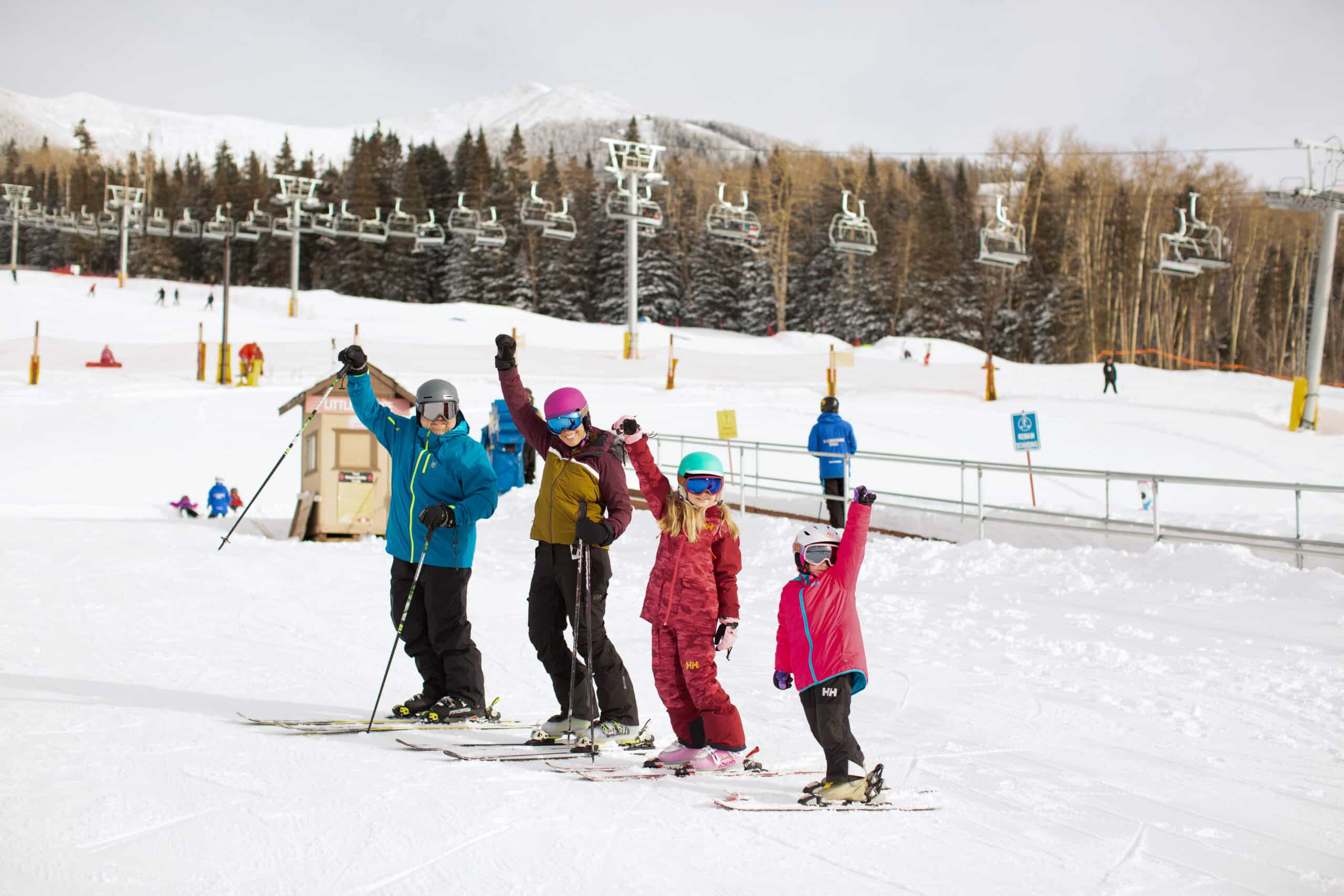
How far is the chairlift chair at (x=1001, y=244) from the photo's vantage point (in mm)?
33438

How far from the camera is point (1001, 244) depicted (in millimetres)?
34125

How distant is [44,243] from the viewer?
96.6 meters

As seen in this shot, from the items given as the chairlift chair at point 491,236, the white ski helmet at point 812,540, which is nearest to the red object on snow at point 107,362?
the chairlift chair at point 491,236

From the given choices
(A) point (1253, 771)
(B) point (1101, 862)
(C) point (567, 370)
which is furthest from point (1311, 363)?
(B) point (1101, 862)

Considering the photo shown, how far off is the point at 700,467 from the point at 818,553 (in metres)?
0.59

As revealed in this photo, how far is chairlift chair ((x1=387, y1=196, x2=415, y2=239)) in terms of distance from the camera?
47.9 m

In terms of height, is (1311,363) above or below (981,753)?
above

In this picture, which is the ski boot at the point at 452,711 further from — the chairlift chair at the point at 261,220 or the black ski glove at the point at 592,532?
the chairlift chair at the point at 261,220

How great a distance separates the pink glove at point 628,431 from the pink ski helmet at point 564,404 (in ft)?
1.07

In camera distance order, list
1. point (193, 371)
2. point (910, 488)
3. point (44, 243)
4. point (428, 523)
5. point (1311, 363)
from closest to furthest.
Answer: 1. point (428, 523)
2. point (910, 488)
3. point (1311, 363)
4. point (193, 371)
5. point (44, 243)

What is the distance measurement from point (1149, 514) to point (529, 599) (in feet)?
37.0

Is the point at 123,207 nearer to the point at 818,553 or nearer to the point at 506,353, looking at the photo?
the point at 506,353

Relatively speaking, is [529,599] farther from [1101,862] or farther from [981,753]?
[1101,862]

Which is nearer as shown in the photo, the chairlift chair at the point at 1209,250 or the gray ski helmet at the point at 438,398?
the gray ski helmet at the point at 438,398
